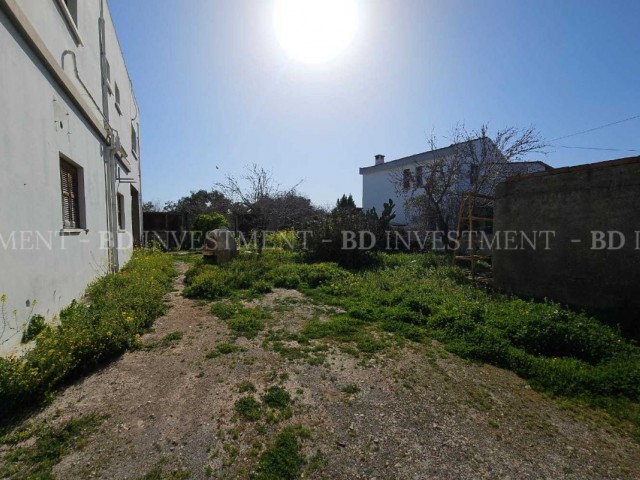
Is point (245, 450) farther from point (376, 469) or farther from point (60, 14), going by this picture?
point (60, 14)

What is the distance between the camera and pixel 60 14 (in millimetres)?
4738

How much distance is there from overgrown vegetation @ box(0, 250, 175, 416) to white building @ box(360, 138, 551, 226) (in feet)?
41.3

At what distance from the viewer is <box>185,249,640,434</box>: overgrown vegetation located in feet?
10.8

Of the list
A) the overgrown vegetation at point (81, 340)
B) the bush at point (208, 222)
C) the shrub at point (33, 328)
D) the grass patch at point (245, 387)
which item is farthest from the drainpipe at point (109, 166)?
the bush at point (208, 222)

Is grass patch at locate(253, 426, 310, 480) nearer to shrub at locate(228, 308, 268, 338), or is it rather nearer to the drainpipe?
shrub at locate(228, 308, 268, 338)

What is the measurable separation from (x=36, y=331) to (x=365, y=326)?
3.97 m

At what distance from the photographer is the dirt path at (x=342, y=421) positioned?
7.07 ft

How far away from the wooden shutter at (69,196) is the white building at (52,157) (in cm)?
2

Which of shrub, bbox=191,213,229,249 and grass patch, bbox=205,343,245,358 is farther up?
shrub, bbox=191,213,229,249

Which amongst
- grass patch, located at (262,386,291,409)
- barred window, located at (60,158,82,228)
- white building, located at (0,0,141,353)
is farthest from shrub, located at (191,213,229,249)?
grass patch, located at (262,386,291,409)

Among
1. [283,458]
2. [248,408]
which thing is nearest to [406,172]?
[248,408]

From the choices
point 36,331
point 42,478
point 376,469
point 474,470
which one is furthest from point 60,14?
point 474,470

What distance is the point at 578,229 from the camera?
5484 millimetres

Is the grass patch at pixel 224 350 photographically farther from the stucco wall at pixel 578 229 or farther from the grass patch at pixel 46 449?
the stucco wall at pixel 578 229
